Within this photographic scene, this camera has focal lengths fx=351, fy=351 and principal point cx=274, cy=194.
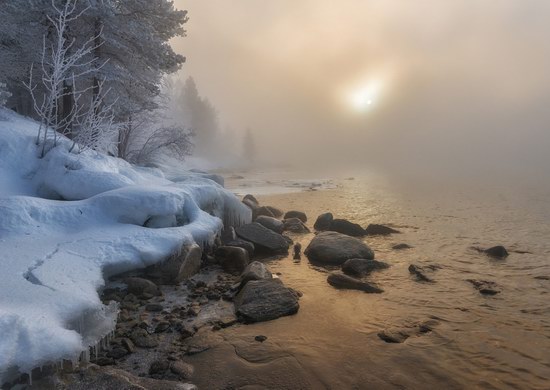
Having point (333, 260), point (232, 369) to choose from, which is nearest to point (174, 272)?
point (232, 369)

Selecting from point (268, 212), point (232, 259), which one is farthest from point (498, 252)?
point (268, 212)

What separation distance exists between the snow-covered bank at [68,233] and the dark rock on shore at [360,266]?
4257 mm

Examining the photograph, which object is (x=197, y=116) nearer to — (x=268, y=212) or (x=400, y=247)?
(x=268, y=212)

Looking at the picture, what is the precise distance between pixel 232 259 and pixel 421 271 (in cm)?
574

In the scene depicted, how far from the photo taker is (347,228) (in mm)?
16391

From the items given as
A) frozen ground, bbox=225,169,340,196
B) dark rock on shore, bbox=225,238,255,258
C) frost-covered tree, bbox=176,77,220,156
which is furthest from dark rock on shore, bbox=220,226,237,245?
frost-covered tree, bbox=176,77,220,156

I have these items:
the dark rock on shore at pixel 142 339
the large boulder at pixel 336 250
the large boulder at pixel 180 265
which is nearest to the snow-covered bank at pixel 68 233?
the large boulder at pixel 180 265

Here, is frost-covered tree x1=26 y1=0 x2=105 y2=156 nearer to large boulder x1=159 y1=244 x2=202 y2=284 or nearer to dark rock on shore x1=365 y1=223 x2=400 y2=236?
large boulder x1=159 y1=244 x2=202 y2=284

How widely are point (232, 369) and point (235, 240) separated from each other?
6.85 metres

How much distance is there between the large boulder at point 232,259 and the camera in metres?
10.4

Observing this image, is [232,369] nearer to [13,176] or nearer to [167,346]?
[167,346]

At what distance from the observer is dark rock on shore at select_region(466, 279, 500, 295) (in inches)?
362

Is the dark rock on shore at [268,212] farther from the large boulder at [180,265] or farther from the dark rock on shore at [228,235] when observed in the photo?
the large boulder at [180,265]

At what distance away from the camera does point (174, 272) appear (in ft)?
28.6
